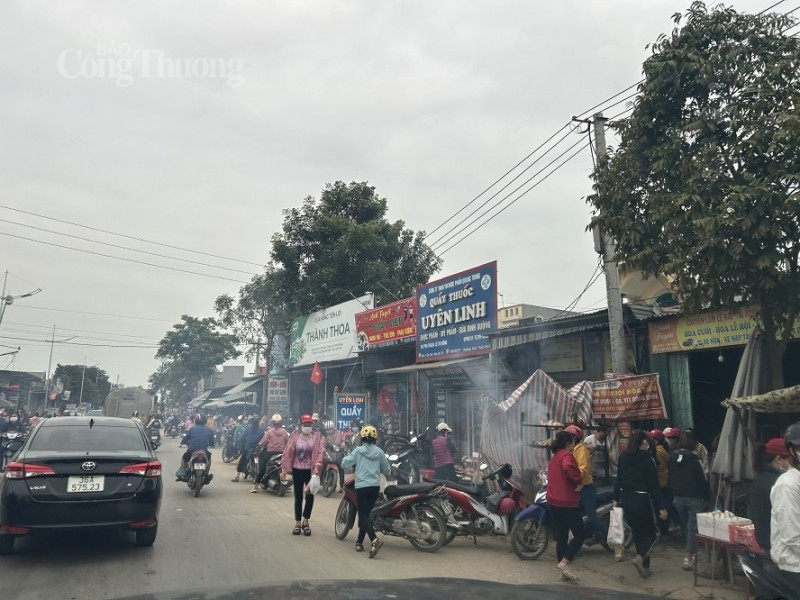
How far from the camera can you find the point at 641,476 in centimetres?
689

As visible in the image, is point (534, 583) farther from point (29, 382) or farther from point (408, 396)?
point (29, 382)

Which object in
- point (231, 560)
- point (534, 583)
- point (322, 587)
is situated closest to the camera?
point (322, 587)

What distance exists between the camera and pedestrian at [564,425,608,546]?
7.37 m

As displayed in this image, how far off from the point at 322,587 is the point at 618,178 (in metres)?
6.14

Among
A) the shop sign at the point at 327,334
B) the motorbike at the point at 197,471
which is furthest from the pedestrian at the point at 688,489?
the shop sign at the point at 327,334

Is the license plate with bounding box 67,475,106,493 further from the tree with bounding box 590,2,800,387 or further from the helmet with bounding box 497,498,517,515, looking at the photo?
the tree with bounding box 590,2,800,387

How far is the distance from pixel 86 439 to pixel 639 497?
654 cm

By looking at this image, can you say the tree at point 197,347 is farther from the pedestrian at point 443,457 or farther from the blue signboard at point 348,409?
the pedestrian at point 443,457

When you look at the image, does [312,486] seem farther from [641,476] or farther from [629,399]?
[629,399]

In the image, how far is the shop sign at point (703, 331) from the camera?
9758mm

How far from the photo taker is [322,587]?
499cm

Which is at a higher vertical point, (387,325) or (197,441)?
(387,325)

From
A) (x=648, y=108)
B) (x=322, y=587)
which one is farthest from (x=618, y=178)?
(x=322, y=587)

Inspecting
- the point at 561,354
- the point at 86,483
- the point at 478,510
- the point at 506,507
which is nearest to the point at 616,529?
the point at 506,507
